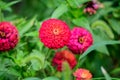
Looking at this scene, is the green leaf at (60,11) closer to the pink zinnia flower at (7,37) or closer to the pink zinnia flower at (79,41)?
the pink zinnia flower at (79,41)

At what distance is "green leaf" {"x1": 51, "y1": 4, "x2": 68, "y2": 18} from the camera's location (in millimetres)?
1908

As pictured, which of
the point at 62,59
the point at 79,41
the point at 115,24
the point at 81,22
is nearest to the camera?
the point at 79,41

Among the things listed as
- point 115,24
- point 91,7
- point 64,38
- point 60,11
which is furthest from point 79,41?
point 115,24

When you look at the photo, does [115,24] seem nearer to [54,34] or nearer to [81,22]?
[81,22]

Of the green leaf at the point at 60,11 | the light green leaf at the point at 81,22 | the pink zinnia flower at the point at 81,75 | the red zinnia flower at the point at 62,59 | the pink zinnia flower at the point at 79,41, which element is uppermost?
the green leaf at the point at 60,11

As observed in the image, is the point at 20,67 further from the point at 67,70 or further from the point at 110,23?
the point at 110,23

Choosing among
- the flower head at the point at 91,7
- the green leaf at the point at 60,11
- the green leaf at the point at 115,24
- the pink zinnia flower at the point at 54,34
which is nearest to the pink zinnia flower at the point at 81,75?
the pink zinnia flower at the point at 54,34

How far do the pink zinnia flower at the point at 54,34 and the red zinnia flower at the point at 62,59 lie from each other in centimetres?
25

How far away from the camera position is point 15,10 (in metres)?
3.69

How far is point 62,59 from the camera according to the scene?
1.87 m

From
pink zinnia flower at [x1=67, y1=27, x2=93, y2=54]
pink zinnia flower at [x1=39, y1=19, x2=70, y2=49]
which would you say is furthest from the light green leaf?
pink zinnia flower at [x1=39, y1=19, x2=70, y2=49]

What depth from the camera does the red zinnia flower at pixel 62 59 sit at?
1848 millimetres

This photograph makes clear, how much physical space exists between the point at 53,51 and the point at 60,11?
0.21 metres

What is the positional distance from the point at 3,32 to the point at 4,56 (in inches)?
4.4
